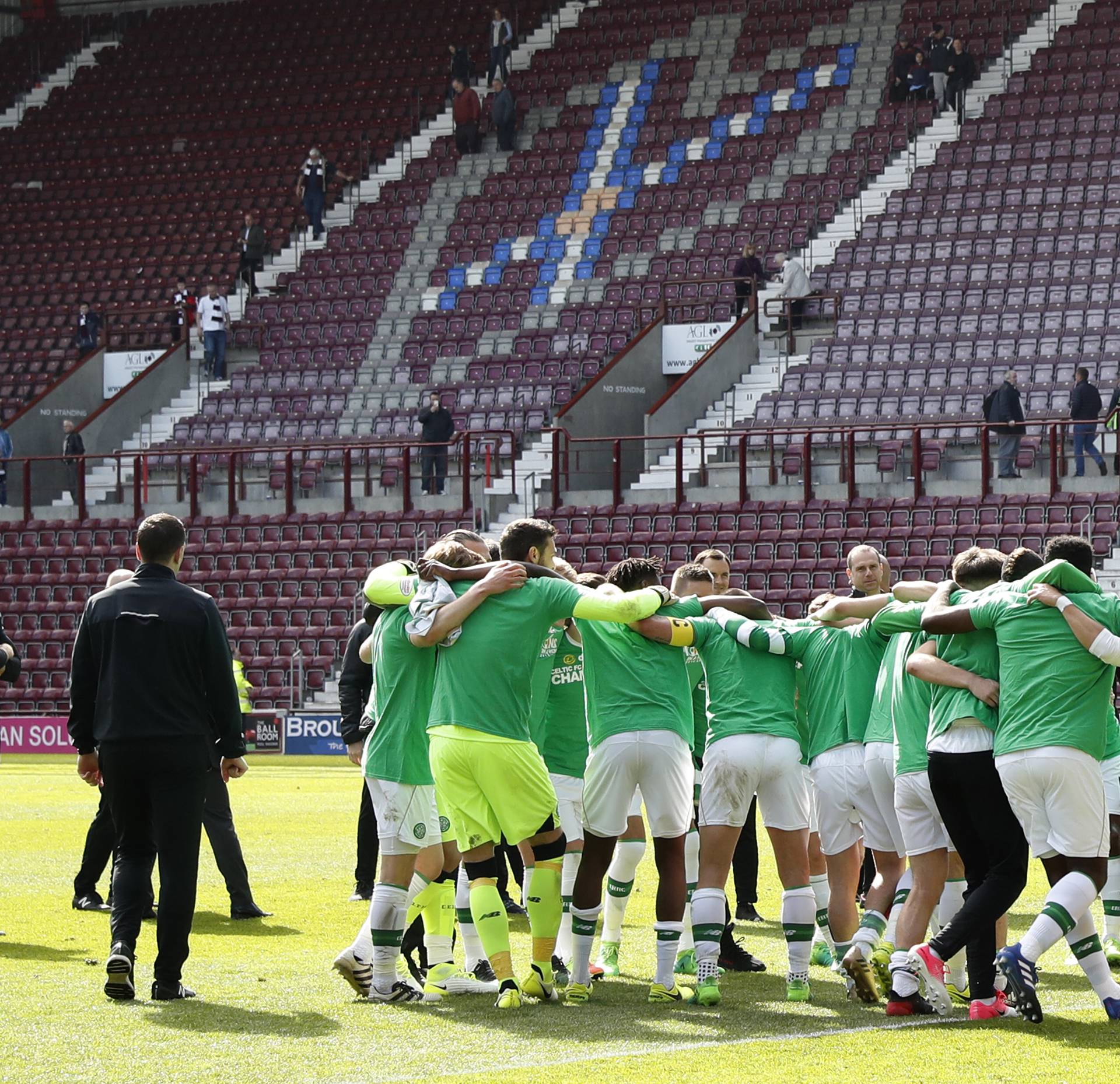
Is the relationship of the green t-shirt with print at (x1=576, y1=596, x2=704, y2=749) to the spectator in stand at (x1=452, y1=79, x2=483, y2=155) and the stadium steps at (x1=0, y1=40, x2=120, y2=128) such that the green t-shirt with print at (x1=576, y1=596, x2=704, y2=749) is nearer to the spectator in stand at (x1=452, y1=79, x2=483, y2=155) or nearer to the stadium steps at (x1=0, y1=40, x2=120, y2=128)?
the spectator in stand at (x1=452, y1=79, x2=483, y2=155)

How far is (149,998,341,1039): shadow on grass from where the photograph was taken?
787 cm

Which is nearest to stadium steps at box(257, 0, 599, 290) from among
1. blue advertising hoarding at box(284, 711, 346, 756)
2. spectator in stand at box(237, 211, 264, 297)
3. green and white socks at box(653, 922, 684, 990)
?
spectator in stand at box(237, 211, 264, 297)

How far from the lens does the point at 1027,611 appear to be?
794 centimetres

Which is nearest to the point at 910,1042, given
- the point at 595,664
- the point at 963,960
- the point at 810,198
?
the point at 963,960

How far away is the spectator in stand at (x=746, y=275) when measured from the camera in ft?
112

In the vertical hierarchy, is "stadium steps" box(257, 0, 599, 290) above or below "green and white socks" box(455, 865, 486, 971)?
above

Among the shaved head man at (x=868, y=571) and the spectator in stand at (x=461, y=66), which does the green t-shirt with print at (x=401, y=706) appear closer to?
the shaved head man at (x=868, y=571)

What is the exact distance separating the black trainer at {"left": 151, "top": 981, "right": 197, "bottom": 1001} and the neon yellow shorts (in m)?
1.46

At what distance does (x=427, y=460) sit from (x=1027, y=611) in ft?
77.7

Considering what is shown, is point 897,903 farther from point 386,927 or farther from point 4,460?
point 4,460

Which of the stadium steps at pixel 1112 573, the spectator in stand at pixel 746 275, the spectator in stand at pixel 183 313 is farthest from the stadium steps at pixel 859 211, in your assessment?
the spectator in stand at pixel 183 313

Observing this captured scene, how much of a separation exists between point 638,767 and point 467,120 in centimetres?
3515

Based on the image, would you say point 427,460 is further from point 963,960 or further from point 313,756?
point 963,960

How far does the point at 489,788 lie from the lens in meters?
8.34
